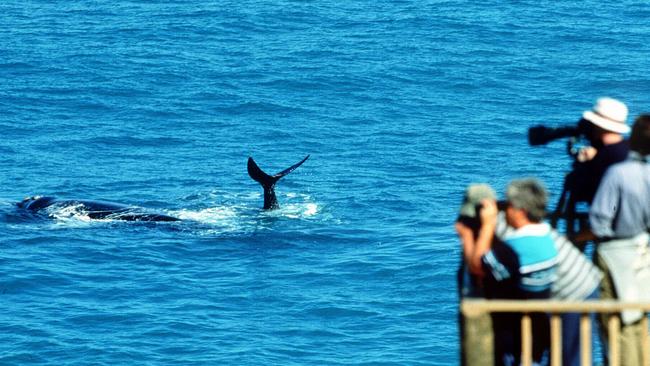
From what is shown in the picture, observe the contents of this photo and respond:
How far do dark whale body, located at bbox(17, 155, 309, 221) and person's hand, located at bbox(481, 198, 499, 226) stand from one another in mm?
20569

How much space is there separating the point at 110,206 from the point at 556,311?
22.6 meters

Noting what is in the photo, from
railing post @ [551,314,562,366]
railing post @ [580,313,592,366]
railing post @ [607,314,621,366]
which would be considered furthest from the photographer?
railing post @ [607,314,621,366]

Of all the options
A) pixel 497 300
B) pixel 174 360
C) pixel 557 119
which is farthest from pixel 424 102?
pixel 497 300

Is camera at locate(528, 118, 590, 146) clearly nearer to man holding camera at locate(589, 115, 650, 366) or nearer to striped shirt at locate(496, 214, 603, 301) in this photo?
man holding camera at locate(589, 115, 650, 366)

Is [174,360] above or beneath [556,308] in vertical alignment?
beneath

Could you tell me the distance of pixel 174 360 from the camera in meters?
22.5

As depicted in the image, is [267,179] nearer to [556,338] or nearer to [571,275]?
[571,275]

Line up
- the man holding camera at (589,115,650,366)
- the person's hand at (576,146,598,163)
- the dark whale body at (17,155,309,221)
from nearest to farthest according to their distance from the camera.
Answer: the man holding camera at (589,115,650,366)
the person's hand at (576,146,598,163)
the dark whale body at (17,155,309,221)

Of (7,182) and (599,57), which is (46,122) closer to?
(7,182)

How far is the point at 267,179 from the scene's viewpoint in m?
31.0

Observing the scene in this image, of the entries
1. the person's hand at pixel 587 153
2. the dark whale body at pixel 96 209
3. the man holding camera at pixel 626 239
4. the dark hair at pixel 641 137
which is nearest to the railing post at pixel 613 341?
the man holding camera at pixel 626 239

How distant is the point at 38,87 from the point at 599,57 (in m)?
19.3

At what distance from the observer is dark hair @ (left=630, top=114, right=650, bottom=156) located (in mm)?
10820

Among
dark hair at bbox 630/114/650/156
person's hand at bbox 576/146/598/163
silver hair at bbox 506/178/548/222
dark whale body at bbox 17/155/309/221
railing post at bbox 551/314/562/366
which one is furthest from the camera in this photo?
dark whale body at bbox 17/155/309/221
